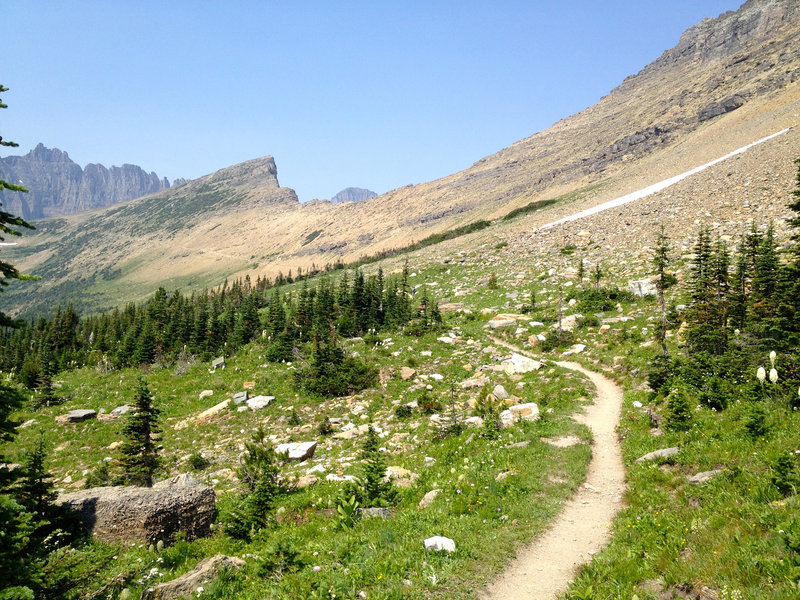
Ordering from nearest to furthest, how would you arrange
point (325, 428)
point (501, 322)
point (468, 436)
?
1. point (468, 436)
2. point (325, 428)
3. point (501, 322)

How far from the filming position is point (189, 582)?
7.25 metres

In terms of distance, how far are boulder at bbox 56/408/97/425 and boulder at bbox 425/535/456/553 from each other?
27.5 metres

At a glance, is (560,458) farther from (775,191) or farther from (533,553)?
(775,191)

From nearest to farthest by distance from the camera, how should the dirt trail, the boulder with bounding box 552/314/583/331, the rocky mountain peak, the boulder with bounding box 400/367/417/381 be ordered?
1. the dirt trail
2. the boulder with bounding box 400/367/417/381
3. the boulder with bounding box 552/314/583/331
4. the rocky mountain peak

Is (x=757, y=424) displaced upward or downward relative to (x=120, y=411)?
upward

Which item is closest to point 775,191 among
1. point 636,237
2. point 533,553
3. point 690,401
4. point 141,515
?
point 636,237

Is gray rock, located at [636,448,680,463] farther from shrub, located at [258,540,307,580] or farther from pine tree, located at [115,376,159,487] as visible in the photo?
pine tree, located at [115,376,159,487]

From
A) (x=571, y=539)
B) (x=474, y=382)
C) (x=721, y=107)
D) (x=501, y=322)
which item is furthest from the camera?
(x=721, y=107)

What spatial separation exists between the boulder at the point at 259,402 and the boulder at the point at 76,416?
1173 centimetres

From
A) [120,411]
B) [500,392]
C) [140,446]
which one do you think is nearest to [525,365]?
[500,392]

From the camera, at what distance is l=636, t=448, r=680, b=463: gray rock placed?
1031 cm

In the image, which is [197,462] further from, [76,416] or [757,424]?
[757,424]

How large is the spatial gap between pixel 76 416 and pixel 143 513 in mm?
20691

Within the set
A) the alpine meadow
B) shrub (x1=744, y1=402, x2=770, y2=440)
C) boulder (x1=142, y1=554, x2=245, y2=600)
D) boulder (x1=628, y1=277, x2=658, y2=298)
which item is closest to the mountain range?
the alpine meadow
